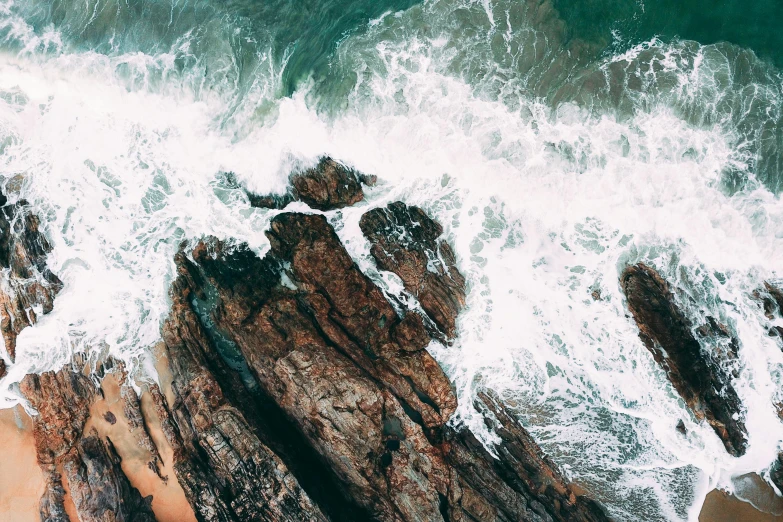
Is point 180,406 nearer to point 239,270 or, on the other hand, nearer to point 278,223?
point 239,270

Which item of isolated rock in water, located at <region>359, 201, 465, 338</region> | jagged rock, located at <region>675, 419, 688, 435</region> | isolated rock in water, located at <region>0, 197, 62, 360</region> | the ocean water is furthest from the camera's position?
isolated rock in water, located at <region>359, 201, 465, 338</region>

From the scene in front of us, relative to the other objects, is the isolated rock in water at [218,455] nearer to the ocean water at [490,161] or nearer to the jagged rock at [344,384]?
the jagged rock at [344,384]

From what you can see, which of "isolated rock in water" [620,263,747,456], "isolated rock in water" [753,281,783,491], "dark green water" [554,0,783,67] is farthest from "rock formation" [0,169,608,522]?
"dark green water" [554,0,783,67]

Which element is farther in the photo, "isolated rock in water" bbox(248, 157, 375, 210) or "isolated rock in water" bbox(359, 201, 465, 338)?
"isolated rock in water" bbox(248, 157, 375, 210)

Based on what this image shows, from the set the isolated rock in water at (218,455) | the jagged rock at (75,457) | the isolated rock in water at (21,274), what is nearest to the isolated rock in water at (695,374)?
the isolated rock in water at (218,455)

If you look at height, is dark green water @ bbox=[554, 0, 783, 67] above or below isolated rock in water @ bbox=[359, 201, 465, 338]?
above

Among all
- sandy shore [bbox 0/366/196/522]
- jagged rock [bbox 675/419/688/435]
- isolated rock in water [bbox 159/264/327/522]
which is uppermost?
jagged rock [bbox 675/419/688/435]

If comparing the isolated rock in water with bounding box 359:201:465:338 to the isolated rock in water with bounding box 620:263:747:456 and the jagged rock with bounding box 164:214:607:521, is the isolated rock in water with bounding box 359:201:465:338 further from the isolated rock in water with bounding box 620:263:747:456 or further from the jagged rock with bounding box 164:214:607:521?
the isolated rock in water with bounding box 620:263:747:456

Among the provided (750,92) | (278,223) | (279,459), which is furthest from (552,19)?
(279,459)
